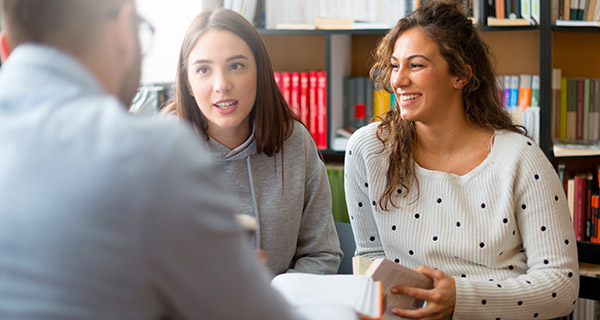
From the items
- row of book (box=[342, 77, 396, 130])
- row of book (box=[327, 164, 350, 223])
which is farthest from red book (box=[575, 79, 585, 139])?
row of book (box=[327, 164, 350, 223])

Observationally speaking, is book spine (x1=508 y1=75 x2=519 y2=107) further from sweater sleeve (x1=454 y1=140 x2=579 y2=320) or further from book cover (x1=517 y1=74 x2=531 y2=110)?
sweater sleeve (x1=454 y1=140 x2=579 y2=320)

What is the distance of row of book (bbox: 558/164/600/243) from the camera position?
254 cm

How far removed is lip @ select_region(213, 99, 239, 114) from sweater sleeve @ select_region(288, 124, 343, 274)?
0.76ft

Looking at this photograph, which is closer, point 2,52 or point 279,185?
point 2,52

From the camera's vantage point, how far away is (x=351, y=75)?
115 inches

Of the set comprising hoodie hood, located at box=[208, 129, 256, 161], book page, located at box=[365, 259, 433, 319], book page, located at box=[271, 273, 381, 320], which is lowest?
book page, located at box=[365, 259, 433, 319]

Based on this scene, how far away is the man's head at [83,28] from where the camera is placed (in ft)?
2.02

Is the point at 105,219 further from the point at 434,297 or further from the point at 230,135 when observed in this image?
the point at 230,135

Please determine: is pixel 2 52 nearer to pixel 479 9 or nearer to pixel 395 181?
pixel 395 181

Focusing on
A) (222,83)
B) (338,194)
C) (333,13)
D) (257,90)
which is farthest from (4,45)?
(338,194)

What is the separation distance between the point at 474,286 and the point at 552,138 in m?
1.39

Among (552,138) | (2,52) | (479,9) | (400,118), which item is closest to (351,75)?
(479,9)

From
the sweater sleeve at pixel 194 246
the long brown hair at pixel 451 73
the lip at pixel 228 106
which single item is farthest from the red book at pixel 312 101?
the sweater sleeve at pixel 194 246

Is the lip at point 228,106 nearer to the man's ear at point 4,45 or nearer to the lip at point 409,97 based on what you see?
the lip at point 409,97
